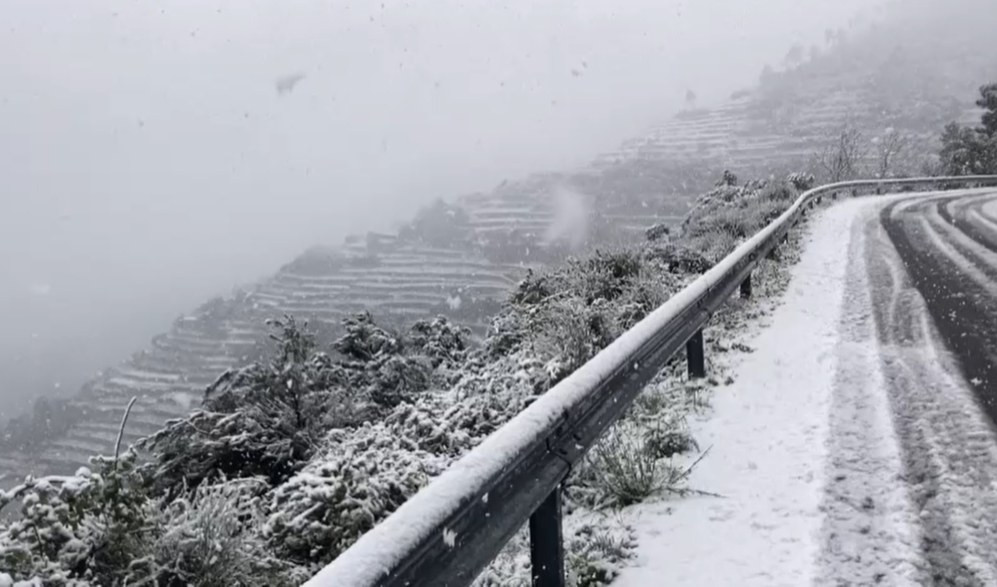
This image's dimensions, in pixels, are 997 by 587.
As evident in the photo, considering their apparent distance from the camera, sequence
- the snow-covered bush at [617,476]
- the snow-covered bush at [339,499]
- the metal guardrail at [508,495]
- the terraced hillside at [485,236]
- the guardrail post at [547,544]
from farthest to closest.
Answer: the terraced hillside at [485,236] < the snow-covered bush at [339,499] < the snow-covered bush at [617,476] < the guardrail post at [547,544] < the metal guardrail at [508,495]

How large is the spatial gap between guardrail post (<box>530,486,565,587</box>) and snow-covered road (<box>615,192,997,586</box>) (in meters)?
0.43

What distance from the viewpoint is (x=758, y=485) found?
145 inches

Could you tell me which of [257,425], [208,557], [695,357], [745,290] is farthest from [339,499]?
[745,290]

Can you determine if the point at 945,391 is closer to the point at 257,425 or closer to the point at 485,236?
the point at 257,425

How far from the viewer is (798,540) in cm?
302

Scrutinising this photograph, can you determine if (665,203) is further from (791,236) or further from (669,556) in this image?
(669,556)

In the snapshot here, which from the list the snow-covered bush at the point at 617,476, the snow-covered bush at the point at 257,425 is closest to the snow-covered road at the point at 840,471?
the snow-covered bush at the point at 617,476

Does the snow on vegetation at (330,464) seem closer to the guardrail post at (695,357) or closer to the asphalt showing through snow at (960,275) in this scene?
the guardrail post at (695,357)

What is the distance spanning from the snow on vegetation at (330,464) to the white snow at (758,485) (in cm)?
17

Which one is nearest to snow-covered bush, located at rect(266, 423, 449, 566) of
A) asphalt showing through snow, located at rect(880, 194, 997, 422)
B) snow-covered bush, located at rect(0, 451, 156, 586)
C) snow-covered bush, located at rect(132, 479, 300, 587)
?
snow-covered bush, located at rect(132, 479, 300, 587)

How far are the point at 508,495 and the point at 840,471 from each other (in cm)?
224

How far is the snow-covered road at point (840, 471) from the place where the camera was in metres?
2.84

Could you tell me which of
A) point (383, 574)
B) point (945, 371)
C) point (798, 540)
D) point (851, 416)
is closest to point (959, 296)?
point (945, 371)

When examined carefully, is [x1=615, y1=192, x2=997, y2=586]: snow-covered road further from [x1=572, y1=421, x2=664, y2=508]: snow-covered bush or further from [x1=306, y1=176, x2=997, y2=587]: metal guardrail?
[x1=306, y1=176, x2=997, y2=587]: metal guardrail
